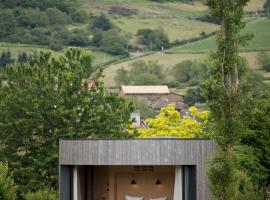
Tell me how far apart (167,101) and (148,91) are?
17877 millimetres

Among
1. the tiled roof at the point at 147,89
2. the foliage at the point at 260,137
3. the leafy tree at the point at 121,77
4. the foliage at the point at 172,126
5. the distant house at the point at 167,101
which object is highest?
the foliage at the point at 260,137

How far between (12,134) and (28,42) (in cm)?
13834

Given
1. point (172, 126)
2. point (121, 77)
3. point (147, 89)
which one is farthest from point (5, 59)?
point (172, 126)

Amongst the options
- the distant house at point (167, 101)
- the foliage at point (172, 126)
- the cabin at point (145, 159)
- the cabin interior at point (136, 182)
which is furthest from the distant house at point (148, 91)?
the cabin at point (145, 159)

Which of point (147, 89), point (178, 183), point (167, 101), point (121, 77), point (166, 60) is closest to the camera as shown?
point (178, 183)

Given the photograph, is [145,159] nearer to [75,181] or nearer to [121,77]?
[75,181]

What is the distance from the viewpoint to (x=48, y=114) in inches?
2064

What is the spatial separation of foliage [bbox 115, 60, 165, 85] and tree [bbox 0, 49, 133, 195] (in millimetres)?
117762

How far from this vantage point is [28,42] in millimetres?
190000

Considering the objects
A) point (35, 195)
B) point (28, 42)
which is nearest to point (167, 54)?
point (28, 42)

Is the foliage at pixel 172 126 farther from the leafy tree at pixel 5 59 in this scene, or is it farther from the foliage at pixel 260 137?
the leafy tree at pixel 5 59

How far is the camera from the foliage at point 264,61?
543ft

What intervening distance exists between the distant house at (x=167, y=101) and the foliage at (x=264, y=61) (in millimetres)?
14807

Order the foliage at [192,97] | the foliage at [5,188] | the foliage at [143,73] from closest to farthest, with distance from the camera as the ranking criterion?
1. the foliage at [5,188]
2. the foliage at [192,97]
3. the foliage at [143,73]
